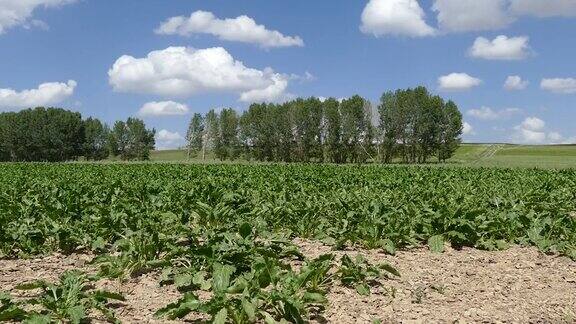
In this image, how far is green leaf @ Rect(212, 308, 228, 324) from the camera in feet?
16.3

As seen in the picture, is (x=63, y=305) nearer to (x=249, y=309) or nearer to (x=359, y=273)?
(x=249, y=309)

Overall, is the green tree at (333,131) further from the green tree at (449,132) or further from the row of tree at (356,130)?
Result: the green tree at (449,132)

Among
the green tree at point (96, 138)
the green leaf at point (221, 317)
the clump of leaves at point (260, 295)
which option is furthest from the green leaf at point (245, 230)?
the green tree at point (96, 138)

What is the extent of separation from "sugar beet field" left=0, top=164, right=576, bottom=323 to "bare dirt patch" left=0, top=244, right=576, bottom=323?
2cm

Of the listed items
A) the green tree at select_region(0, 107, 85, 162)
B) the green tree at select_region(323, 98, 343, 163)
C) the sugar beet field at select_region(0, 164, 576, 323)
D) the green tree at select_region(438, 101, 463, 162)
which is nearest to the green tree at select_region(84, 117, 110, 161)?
the green tree at select_region(0, 107, 85, 162)

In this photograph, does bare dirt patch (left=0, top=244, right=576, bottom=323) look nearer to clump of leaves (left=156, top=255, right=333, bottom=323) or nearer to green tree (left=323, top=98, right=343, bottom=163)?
clump of leaves (left=156, top=255, right=333, bottom=323)

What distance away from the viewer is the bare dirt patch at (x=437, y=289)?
5.93m

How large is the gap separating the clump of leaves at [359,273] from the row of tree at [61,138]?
386 feet

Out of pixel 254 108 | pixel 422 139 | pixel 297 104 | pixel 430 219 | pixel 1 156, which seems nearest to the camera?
pixel 430 219

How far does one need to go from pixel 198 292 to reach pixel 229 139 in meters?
105

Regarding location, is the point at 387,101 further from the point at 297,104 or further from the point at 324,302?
the point at 324,302

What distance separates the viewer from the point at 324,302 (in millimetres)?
5727

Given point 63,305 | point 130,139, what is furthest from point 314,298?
point 130,139

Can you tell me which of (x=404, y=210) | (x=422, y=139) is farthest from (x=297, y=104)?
(x=404, y=210)
